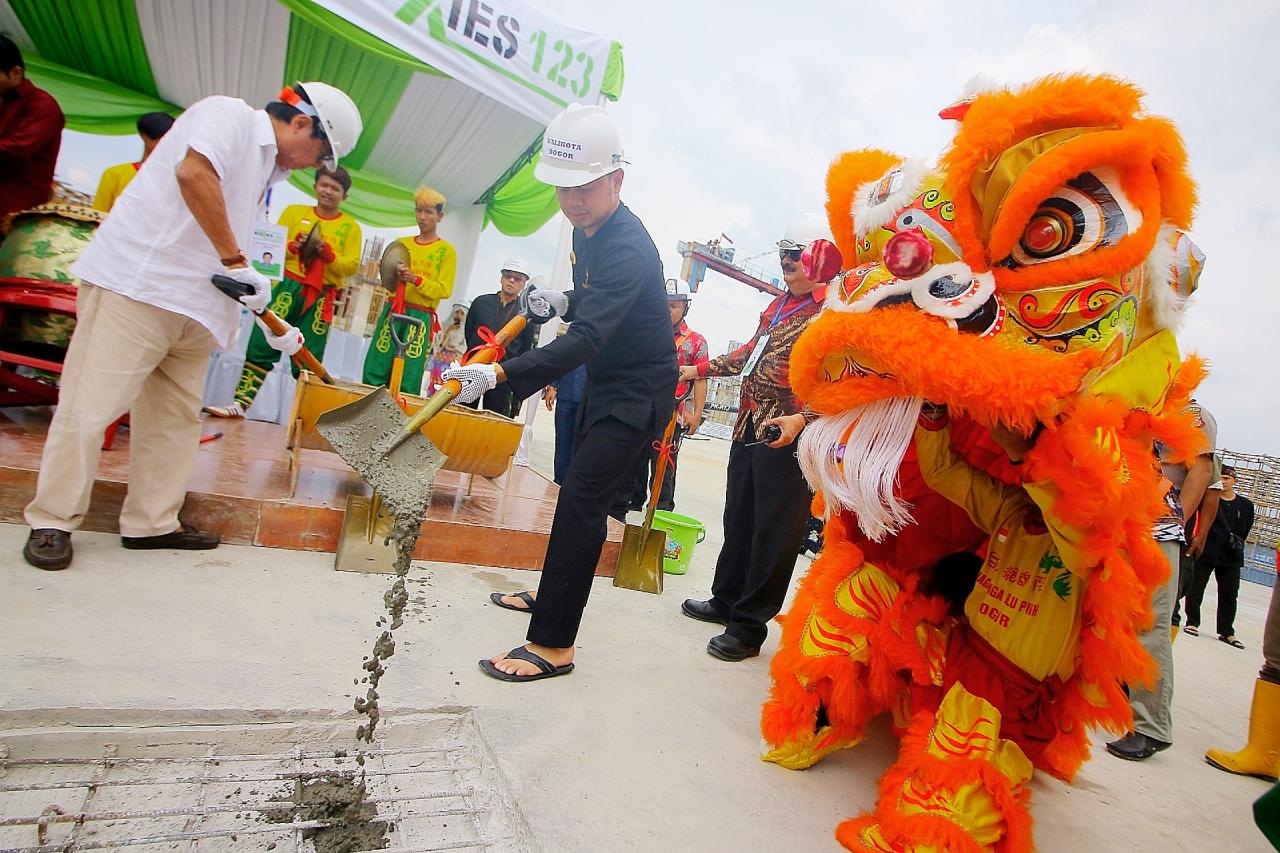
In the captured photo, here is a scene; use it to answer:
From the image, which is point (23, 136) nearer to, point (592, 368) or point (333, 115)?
point (333, 115)

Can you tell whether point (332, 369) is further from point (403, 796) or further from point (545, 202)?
point (403, 796)

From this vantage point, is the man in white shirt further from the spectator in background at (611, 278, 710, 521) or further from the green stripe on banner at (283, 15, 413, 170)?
the green stripe on banner at (283, 15, 413, 170)

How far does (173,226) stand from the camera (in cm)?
234

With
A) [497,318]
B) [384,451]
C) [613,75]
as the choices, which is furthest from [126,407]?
[613,75]

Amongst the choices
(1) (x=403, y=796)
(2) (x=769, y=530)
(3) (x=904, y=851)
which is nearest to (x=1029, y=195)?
(3) (x=904, y=851)

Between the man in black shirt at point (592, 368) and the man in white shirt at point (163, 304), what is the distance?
3.55 ft

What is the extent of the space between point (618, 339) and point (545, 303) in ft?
1.28

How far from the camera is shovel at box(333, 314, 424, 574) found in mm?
2824

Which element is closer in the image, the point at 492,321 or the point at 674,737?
the point at 674,737

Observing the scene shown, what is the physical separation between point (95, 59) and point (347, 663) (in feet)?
23.9

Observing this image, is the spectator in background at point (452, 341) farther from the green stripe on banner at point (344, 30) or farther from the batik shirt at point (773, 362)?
the batik shirt at point (773, 362)

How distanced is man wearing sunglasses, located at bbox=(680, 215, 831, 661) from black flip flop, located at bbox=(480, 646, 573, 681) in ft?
2.67

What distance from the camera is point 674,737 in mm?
1961

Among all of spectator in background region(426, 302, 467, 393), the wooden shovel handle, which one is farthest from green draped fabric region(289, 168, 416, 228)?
the wooden shovel handle
